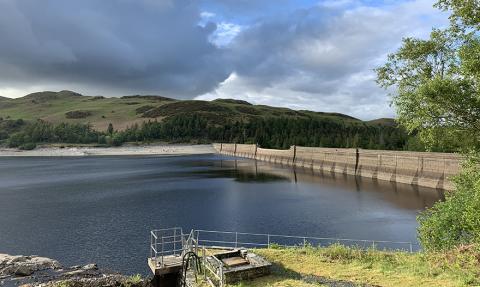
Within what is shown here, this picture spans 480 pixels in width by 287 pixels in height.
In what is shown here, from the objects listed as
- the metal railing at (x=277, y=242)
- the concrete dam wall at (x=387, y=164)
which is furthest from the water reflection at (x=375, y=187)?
the metal railing at (x=277, y=242)

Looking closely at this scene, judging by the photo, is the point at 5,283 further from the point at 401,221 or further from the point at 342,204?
the point at 342,204

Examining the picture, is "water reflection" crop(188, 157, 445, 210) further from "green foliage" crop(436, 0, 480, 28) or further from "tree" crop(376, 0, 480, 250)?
"green foliage" crop(436, 0, 480, 28)

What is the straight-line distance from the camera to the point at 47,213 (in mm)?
60844

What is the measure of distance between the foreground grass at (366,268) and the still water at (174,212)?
1819 cm

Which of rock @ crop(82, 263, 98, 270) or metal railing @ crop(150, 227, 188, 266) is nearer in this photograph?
metal railing @ crop(150, 227, 188, 266)

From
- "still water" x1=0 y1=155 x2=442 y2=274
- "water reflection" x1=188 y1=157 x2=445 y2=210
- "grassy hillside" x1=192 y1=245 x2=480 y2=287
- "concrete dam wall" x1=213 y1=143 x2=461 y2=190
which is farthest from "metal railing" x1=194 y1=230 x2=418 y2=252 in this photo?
"water reflection" x1=188 y1=157 x2=445 y2=210

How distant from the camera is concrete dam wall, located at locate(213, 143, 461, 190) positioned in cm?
7831

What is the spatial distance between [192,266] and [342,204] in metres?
49.4

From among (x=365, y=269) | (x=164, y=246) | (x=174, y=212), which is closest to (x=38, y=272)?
(x=164, y=246)

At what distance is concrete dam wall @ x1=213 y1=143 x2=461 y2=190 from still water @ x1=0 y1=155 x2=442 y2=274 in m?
4.28

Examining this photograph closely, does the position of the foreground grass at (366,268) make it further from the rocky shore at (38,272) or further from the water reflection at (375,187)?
the water reflection at (375,187)

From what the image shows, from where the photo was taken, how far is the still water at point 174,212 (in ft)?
143

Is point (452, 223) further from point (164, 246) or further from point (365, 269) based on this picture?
point (164, 246)

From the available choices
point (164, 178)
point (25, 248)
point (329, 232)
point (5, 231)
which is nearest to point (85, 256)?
point (25, 248)
